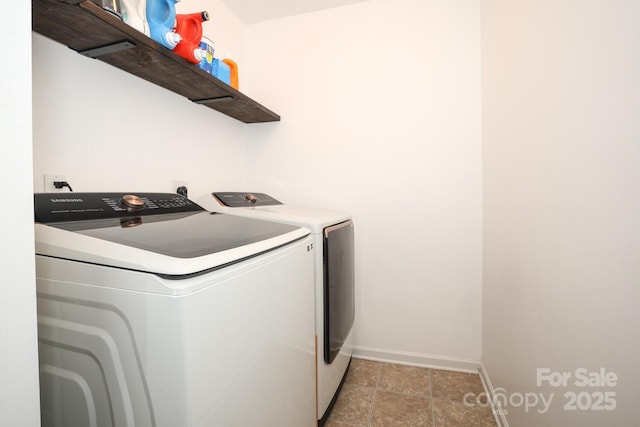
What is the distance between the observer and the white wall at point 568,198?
2.22 feet

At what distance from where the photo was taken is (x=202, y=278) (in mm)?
602

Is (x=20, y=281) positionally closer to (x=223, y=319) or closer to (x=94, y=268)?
(x=94, y=268)

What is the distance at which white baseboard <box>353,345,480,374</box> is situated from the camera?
1.90 m

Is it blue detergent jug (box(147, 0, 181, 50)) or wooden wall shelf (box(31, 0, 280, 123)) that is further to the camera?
blue detergent jug (box(147, 0, 181, 50))

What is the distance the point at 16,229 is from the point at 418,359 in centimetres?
223

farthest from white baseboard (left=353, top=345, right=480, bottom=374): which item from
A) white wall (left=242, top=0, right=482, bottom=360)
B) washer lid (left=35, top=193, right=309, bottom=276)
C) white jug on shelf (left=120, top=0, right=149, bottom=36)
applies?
white jug on shelf (left=120, top=0, right=149, bottom=36)

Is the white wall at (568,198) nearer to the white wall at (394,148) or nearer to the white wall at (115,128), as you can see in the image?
the white wall at (394,148)

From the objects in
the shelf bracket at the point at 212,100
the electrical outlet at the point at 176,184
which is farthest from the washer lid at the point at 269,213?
the shelf bracket at the point at 212,100

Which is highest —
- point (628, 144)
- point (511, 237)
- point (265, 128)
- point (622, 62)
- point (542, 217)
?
point (265, 128)

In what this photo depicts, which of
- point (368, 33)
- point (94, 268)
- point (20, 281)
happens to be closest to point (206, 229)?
point (94, 268)

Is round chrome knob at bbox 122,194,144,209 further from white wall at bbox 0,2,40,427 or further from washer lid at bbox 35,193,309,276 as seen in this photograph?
white wall at bbox 0,2,40,427

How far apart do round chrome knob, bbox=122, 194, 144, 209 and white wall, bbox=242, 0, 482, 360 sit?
1215mm

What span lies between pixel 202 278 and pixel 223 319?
13cm

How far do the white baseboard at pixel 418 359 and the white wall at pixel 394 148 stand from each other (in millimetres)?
17
